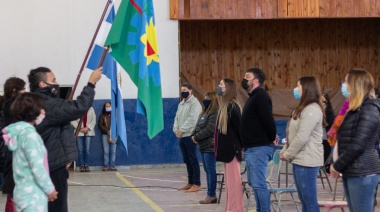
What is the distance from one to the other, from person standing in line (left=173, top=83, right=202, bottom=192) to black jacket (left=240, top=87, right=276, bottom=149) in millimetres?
4471

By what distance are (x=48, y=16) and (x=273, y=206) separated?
10627 mm

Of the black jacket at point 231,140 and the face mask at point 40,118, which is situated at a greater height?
the face mask at point 40,118

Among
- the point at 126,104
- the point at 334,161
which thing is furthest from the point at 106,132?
the point at 334,161

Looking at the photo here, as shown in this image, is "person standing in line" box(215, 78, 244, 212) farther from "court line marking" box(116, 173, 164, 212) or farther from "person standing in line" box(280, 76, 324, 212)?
"person standing in line" box(280, 76, 324, 212)

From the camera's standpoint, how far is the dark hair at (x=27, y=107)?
6301 millimetres

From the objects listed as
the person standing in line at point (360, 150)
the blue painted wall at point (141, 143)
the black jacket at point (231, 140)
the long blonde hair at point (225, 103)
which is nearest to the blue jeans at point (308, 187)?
the person standing in line at point (360, 150)

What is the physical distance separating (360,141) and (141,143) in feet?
46.4

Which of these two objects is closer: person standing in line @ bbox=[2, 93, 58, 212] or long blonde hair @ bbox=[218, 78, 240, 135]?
person standing in line @ bbox=[2, 93, 58, 212]

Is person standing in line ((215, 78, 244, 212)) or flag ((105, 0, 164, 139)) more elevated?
flag ((105, 0, 164, 139))

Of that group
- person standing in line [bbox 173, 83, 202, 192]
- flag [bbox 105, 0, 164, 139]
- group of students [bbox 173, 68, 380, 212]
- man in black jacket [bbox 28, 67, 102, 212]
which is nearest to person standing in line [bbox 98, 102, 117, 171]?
person standing in line [bbox 173, 83, 202, 192]

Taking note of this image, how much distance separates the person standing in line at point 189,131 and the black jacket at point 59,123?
21.4 ft

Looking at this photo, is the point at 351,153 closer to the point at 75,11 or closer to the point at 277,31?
the point at 75,11

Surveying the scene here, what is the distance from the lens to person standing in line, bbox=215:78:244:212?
10.1m

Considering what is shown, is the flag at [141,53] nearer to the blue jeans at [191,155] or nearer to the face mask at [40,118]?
the face mask at [40,118]
